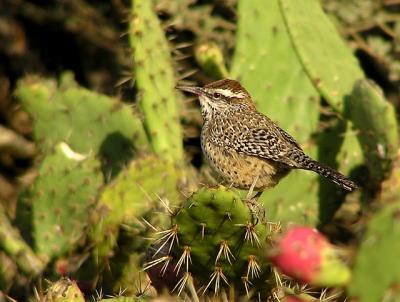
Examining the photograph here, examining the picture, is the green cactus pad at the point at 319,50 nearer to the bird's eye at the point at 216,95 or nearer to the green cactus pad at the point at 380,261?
the bird's eye at the point at 216,95

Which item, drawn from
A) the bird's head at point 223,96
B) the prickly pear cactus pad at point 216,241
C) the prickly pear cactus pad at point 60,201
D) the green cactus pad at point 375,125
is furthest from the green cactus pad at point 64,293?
the green cactus pad at point 375,125

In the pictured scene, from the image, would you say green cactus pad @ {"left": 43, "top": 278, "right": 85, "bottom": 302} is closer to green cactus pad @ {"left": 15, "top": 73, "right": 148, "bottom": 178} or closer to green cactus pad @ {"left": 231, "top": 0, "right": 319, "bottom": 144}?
green cactus pad @ {"left": 15, "top": 73, "right": 148, "bottom": 178}

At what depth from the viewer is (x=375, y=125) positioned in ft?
11.6

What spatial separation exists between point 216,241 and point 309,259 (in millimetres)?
1129

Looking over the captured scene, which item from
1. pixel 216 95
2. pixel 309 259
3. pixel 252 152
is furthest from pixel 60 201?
pixel 309 259

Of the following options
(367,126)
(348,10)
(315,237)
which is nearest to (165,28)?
(367,126)

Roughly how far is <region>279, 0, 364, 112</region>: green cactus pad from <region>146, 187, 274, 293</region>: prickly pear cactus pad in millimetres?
1337

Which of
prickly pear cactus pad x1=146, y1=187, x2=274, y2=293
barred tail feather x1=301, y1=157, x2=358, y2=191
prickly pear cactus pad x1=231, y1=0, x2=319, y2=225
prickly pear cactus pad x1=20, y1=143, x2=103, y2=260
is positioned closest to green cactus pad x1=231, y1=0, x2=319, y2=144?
prickly pear cactus pad x1=231, y1=0, x2=319, y2=225

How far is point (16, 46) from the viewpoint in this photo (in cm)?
550

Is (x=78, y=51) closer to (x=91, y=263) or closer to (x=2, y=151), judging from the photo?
(x=2, y=151)

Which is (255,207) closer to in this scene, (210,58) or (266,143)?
(266,143)

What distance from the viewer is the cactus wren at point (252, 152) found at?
3.34 metres

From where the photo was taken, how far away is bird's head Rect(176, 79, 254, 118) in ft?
12.3

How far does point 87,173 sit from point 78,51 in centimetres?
206
